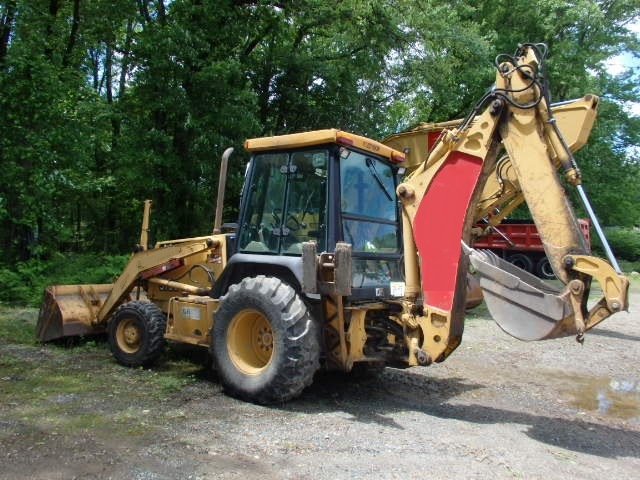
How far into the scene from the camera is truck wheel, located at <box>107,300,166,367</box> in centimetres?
652

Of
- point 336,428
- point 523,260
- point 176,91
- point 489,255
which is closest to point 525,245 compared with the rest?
point 523,260

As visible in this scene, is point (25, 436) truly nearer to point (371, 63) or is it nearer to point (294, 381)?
point (294, 381)

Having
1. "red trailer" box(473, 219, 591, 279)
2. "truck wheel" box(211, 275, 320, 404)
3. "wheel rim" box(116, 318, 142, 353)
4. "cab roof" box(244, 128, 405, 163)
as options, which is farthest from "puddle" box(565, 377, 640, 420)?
"red trailer" box(473, 219, 591, 279)

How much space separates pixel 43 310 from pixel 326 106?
9803mm

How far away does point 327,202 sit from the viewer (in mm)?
5414

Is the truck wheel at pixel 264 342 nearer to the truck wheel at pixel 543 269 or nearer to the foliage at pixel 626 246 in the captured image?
the truck wheel at pixel 543 269

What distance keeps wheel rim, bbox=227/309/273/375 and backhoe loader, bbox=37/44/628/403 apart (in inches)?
0.5

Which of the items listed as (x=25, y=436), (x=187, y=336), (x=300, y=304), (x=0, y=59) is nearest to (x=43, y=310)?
(x=187, y=336)

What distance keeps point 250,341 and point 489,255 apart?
241 centimetres

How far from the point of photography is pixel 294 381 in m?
5.07

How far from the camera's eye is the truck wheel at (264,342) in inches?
199

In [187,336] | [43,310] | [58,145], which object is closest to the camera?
[187,336]

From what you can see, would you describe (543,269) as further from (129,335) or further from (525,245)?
(129,335)

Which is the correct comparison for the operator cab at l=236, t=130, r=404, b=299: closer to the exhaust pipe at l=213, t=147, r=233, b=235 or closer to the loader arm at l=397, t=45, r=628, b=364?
the exhaust pipe at l=213, t=147, r=233, b=235
